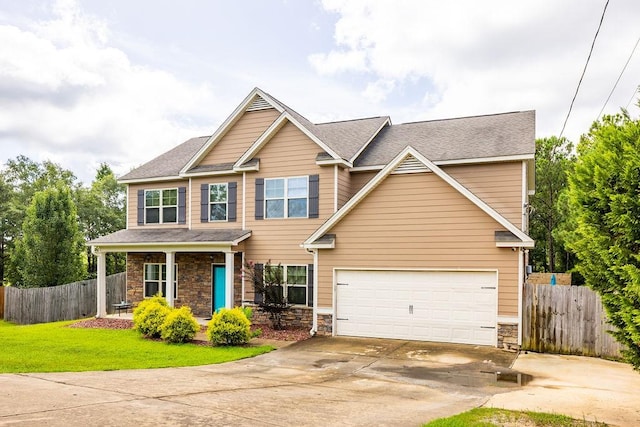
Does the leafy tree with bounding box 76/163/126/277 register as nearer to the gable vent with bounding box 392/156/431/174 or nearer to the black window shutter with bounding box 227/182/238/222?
the black window shutter with bounding box 227/182/238/222

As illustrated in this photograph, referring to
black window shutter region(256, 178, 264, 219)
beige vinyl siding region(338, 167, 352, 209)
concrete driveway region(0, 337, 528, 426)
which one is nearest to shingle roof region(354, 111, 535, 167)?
beige vinyl siding region(338, 167, 352, 209)

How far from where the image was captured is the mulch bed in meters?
15.0

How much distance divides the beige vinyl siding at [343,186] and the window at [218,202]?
4.72 m

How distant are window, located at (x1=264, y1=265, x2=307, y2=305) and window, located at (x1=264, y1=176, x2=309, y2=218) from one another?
6.11ft

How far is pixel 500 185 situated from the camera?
1554 cm

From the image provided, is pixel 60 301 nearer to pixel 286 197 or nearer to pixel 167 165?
pixel 167 165

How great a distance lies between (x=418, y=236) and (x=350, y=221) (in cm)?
216

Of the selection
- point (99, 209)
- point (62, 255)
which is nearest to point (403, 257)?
point (62, 255)

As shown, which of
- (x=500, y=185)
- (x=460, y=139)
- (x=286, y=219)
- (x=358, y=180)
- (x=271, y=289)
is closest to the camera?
(x=500, y=185)

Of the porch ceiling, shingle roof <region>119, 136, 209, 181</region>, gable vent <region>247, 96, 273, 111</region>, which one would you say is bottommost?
the porch ceiling

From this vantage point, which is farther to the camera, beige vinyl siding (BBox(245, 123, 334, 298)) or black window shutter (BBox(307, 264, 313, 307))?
beige vinyl siding (BBox(245, 123, 334, 298))

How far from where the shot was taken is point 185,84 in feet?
82.2

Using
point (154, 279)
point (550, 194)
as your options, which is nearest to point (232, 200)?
point (154, 279)

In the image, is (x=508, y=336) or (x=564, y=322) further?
(x=508, y=336)
